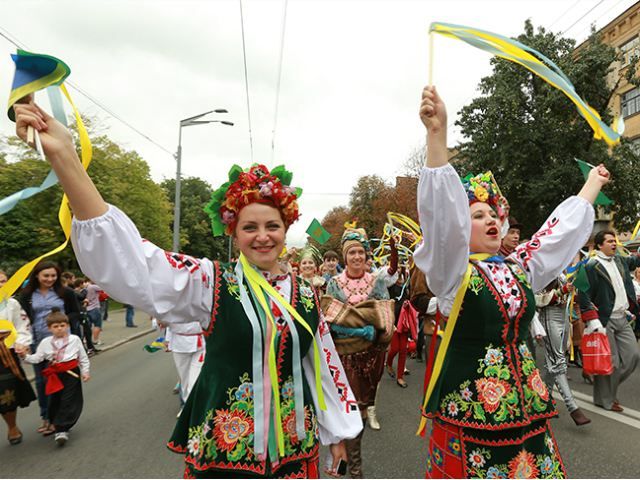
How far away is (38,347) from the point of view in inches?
191

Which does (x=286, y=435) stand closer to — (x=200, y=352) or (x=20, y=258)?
(x=200, y=352)

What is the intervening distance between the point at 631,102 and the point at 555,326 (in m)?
23.1

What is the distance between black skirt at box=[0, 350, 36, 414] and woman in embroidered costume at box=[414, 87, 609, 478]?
4406 mm

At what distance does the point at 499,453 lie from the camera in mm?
1925


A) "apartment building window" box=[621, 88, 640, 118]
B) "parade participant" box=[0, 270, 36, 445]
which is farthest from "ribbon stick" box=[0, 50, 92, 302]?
"apartment building window" box=[621, 88, 640, 118]

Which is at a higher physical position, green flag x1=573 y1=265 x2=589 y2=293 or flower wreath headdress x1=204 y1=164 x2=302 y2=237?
flower wreath headdress x1=204 y1=164 x2=302 y2=237

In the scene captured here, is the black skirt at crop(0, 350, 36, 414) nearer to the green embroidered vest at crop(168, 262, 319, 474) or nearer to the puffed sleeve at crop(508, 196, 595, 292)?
the green embroidered vest at crop(168, 262, 319, 474)

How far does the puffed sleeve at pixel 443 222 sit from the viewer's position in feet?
5.38

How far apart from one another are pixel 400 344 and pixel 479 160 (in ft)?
41.5

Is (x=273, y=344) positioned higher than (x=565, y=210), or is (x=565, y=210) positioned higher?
(x=565, y=210)

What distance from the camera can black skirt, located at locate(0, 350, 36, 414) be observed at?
445 cm

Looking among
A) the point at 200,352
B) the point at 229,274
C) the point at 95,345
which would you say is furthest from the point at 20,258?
the point at 229,274

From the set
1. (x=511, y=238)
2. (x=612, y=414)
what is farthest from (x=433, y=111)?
(x=612, y=414)

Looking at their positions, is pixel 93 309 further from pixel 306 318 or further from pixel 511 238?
pixel 306 318
